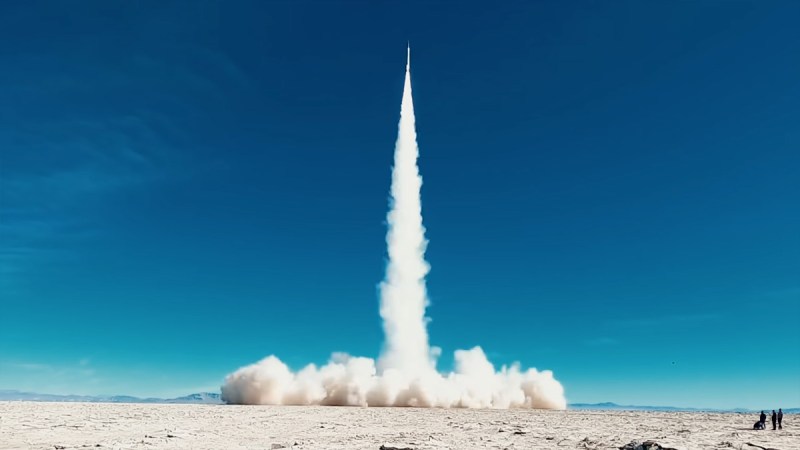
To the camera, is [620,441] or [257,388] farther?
[257,388]

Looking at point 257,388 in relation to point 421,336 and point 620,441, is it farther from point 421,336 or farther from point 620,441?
point 620,441

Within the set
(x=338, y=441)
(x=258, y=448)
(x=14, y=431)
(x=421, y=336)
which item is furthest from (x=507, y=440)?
(x=421, y=336)

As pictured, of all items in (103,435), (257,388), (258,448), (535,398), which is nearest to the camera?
(258,448)

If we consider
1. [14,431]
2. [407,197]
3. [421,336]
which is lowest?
[14,431]

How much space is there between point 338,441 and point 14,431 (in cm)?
2152

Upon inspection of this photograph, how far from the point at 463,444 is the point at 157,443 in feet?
53.0

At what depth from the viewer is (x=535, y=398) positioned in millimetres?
99000

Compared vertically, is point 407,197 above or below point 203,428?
above

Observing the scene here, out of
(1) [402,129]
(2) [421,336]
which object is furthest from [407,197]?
(2) [421,336]

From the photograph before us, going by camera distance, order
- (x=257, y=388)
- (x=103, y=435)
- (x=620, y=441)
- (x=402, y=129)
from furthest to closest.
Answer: (x=257, y=388) → (x=402, y=129) → (x=103, y=435) → (x=620, y=441)

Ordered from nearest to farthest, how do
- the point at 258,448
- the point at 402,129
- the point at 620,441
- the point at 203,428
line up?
the point at 258,448, the point at 620,441, the point at 203,428, the point at 402,129

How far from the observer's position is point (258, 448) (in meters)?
30.2

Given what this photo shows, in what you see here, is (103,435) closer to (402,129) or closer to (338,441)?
(338,441)

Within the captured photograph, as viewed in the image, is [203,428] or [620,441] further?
[203,428]
